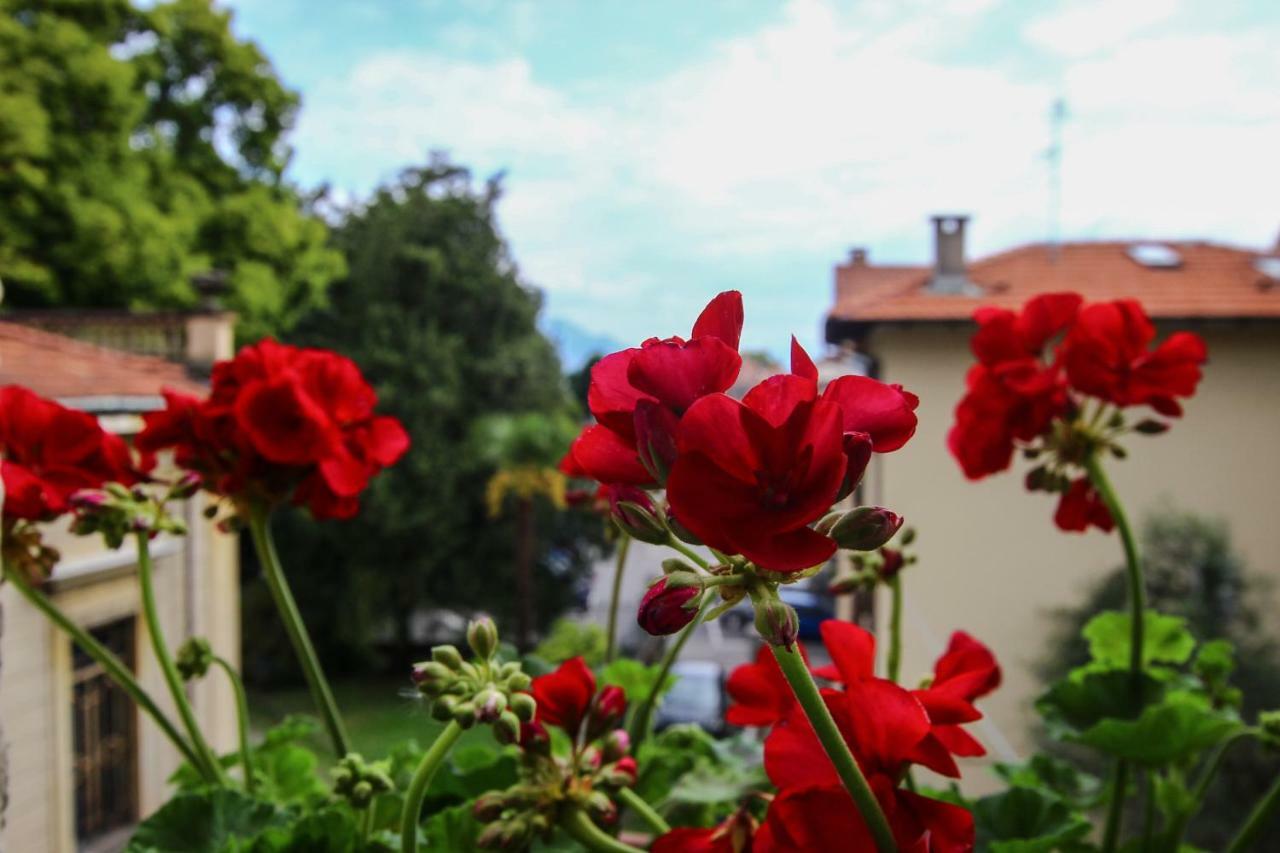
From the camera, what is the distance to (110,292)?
275 inches

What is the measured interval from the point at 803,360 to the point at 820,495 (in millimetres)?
37

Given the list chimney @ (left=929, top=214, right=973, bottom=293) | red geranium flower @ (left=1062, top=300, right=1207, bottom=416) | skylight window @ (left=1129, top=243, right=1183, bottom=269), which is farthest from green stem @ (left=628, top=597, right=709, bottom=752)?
skylight window @ (left=1129, top=243, right=1183, bottom=269)

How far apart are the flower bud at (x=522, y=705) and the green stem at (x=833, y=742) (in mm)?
86

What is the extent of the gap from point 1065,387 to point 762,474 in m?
0.32

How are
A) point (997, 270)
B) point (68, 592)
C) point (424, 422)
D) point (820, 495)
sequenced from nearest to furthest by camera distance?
point (820, 495) < point (68, 592) < point (997, 270) < point (424, 422)

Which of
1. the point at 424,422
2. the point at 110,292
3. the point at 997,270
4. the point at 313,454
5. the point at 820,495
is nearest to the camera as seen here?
the point at 820,495

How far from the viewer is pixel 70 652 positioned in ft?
9.84

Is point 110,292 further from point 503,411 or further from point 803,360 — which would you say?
point 803,360

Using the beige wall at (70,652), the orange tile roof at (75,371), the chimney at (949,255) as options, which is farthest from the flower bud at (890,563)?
the chimney at (949,255)

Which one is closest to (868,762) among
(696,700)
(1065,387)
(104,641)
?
(1065,387)

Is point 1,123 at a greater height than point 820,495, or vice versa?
point 1,123

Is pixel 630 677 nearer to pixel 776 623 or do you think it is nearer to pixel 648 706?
pixel 648 706

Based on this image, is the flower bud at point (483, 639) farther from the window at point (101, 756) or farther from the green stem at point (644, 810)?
the window at point (101, 756)

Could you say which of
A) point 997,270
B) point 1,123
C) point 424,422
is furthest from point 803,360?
point 424,422
